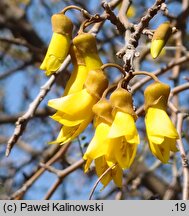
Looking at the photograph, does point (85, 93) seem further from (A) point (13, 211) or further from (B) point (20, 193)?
(B) point (20, 193)

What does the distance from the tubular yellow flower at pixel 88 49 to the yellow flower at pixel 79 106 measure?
75mm

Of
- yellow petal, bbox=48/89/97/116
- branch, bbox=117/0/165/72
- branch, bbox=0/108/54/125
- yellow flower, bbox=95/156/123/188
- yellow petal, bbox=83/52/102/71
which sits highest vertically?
branch, bbox=117/0/165/72

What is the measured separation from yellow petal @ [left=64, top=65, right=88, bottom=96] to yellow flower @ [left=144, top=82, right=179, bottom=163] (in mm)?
158

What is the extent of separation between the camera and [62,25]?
140 centimetres

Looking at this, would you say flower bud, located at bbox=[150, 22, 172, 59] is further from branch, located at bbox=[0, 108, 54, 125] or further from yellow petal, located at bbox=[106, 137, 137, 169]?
branch, located at bbox=[0, 108, 54, 125]

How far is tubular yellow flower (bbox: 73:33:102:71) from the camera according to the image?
1.36 metres

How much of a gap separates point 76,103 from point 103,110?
0.25 ft

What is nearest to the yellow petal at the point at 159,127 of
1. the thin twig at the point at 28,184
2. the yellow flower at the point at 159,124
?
the yellow flower at the point at 159,124

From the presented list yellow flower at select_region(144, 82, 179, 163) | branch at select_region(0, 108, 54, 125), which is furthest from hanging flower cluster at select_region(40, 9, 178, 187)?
branch at select_region(0, 108, 54, 125)

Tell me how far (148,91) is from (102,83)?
0.11 m

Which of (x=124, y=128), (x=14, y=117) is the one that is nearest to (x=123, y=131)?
(x=124, y=128)

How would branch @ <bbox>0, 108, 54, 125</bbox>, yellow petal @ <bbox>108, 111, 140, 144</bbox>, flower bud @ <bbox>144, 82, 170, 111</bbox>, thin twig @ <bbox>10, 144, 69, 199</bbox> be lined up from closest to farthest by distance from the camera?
yellow petal @ <bbox>108, 111, 140, 144</bbox>, flower bud @ <bbox>144, 82, 170, 111</bbox>, thin twig @ <bbox>10, 144, 69, 199</bbox>, branch @ <bbox>0, 108, 54, 125</bbox>

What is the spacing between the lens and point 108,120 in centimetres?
127

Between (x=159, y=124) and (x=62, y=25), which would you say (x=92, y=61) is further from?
(x=159, y=124)
